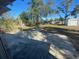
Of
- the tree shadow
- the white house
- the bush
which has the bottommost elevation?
the white house

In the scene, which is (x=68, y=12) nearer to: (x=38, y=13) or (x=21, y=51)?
(x=38, y=13)

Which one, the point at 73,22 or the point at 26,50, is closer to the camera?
the point at 26,50

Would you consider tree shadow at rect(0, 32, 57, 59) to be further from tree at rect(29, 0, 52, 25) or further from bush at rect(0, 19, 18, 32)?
tree at rect(29, 0, 52, 25)

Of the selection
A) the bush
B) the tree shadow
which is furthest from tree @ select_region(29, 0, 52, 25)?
the tree shadow

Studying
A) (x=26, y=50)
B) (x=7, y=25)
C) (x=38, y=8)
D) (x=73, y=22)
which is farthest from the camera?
(x=38, y=8)

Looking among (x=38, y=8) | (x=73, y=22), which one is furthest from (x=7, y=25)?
(x=38, y=8)

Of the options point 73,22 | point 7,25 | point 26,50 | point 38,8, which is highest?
point 38,8

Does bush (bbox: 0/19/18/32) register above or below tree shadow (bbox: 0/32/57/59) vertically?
below

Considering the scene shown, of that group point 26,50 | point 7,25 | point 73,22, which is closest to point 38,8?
point 73,22

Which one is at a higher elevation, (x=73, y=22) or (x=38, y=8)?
(x=38, y=8)

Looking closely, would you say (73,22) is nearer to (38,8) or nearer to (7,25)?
(38,8)

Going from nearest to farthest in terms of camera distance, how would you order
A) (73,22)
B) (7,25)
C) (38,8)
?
(7,25), (73,22), (38,8)

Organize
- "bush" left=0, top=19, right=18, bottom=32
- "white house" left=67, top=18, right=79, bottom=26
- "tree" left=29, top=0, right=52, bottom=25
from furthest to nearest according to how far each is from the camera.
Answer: "tree" left=29, top=0, right=52, bottom=25
"white house" left=67, top=18, right=79, bottom=26
"bush" left=0, top=19, right=18, bottom=32

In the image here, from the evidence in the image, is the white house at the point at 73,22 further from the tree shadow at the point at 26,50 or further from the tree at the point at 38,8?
the tree shadow at the point at 26,50
